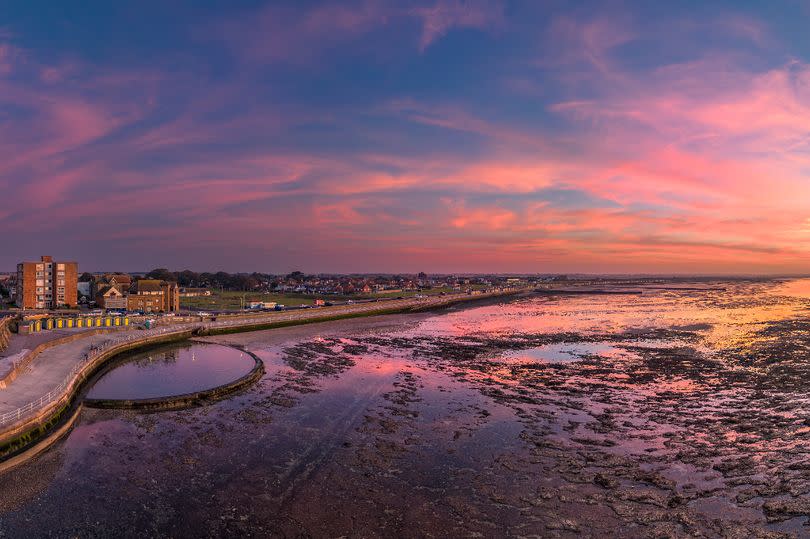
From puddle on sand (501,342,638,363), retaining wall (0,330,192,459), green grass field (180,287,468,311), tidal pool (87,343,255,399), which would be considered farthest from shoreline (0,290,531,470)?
puddle on sand (501,342,638,363)

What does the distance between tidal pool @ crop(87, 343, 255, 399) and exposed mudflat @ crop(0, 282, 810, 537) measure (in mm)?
3478

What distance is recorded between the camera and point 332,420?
2498cm

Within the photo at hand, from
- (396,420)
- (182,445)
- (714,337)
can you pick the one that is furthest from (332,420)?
(714,337)

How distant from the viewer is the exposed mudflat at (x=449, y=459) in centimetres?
1491

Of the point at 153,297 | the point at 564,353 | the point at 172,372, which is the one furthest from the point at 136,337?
the point at 564,353

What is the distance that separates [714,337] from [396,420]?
48.7 meters

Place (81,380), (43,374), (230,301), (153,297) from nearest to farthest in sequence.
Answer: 1. (43,374)
2. (81,380)
3. (153,297)
4. (230,301)

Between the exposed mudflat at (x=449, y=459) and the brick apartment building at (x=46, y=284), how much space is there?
59501 mm

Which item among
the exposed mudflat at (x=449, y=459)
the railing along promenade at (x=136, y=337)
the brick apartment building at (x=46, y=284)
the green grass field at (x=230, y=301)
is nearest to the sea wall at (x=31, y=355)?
the railing along promenade at (x=136, y=337)

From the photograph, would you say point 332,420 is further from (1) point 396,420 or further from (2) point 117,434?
(2) point 117,434

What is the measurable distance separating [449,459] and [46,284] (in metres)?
82.0

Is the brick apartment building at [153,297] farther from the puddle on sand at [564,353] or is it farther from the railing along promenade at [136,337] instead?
the puddle on sand at [564,353]

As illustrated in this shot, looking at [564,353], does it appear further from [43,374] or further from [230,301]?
[230,301]

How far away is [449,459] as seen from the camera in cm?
1986
